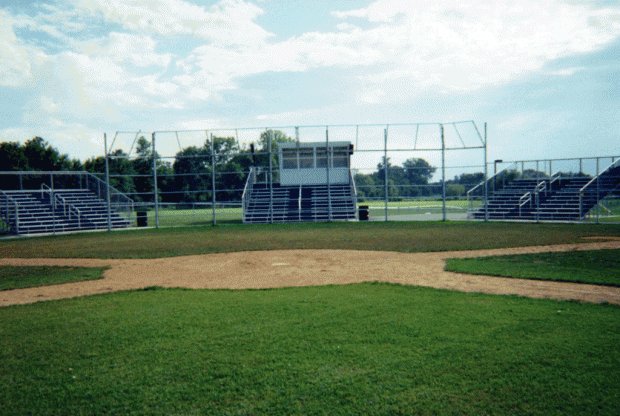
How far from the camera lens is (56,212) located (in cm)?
2323

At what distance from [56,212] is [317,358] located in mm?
24311

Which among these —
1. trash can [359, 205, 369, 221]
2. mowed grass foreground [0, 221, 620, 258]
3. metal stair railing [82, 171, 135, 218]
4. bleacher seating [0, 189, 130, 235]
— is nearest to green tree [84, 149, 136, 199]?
metal stair railing [82, 171, 135, 218]

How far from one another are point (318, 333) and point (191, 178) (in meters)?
34.1

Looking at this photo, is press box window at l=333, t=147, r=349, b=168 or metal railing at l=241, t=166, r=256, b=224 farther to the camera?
press box window at l=333, t=147, r=349, b=168

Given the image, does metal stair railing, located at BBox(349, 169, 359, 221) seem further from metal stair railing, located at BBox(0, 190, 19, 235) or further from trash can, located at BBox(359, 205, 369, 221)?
metal stair railing, located at BBox(0, 190, 19, 235)

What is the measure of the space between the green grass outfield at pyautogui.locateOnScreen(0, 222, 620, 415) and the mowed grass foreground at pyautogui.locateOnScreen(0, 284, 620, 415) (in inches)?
0.6

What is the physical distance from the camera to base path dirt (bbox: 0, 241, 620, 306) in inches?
274

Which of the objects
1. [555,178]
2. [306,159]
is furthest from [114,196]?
[555,178]

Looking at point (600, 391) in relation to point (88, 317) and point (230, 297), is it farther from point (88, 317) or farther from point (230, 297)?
point (88, 317)

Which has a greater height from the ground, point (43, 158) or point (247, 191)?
point (43, 158)

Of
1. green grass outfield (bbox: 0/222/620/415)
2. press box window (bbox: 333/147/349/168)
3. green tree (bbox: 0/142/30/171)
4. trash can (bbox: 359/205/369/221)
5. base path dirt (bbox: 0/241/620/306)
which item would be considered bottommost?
base path dirt (bbox: 0/241/620/306)

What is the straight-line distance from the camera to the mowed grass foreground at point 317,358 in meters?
3.12

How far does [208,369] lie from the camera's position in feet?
12.2

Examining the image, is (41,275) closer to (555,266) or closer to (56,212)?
(555,266)
